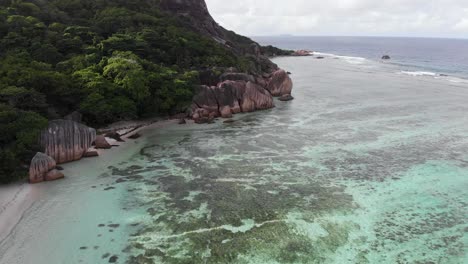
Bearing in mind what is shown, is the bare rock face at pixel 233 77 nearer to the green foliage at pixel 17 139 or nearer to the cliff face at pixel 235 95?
the cliff face at pixel 235 95

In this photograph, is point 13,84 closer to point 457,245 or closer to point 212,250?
point 212,250

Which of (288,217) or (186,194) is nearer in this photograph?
(288,217)

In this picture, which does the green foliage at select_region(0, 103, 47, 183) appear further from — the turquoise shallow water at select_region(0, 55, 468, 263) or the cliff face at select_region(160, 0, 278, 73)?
the cliff face at select_region(160, 0, 278, 73)

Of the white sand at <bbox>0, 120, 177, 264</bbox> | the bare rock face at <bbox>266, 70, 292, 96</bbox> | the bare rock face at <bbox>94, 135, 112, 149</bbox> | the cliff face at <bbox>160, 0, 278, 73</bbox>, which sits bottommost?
the white sand at <bbox>0, 120, 177, 264</bbox>

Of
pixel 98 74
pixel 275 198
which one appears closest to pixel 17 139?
pixel 98 74

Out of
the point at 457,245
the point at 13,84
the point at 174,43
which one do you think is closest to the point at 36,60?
the point at 13,84

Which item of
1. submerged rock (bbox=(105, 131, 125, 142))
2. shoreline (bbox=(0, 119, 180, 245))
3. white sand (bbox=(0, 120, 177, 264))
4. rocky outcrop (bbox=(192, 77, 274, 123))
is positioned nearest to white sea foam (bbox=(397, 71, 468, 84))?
rocky outcrop (bbox=(192, 77, 274, 123))
